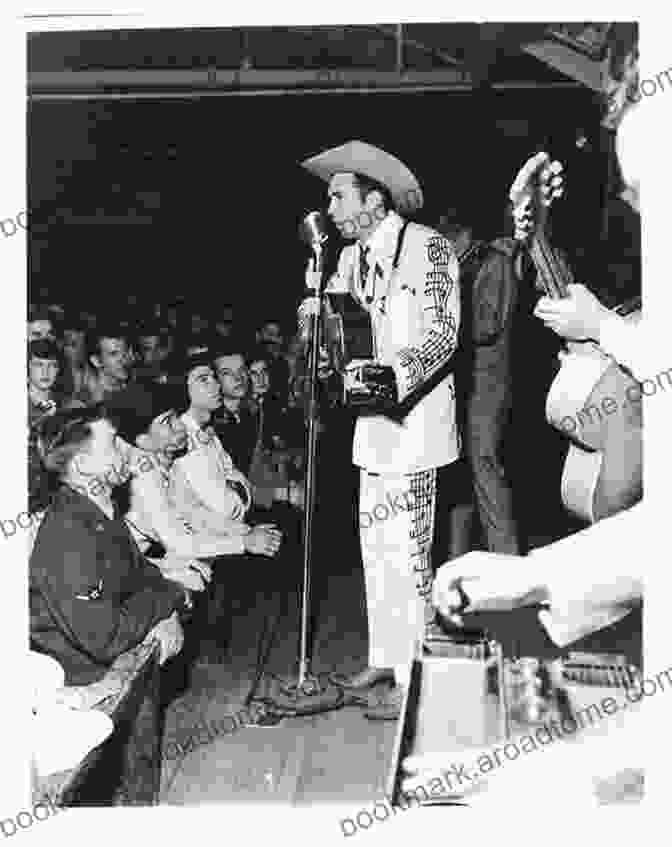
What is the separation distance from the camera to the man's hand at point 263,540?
162 inches

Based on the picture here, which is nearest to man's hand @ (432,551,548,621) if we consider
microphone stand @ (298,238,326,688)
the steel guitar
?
the steel guitar

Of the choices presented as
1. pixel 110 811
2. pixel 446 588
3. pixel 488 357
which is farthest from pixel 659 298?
pixel 110 811

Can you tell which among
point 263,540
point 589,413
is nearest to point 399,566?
point 263,540

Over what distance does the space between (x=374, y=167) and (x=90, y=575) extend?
1.68m

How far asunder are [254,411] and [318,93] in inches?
43.1

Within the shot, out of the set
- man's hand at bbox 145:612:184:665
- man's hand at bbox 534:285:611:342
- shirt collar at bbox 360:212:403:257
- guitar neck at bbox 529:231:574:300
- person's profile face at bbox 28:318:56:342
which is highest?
shirt collar at bbox 360:212:403:257

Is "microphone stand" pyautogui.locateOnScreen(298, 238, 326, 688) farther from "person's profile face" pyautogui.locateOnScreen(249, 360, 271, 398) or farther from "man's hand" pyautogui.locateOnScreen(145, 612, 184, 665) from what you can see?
"man's hand" pyautogui.locateOnScreen(145, 612, 184, 665)

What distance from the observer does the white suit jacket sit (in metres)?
4.08

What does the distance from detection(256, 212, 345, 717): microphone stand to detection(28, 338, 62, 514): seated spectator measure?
0.87 m

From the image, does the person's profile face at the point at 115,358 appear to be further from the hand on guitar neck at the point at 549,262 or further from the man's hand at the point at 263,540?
the hand on guitar neck at the point at 549,262

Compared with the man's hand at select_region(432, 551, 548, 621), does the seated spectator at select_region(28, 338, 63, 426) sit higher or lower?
higher

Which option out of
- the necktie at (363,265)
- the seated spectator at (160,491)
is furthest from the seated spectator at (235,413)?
the necktie at (363,265)

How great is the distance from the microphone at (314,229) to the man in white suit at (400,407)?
44mm

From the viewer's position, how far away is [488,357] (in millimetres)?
4086
